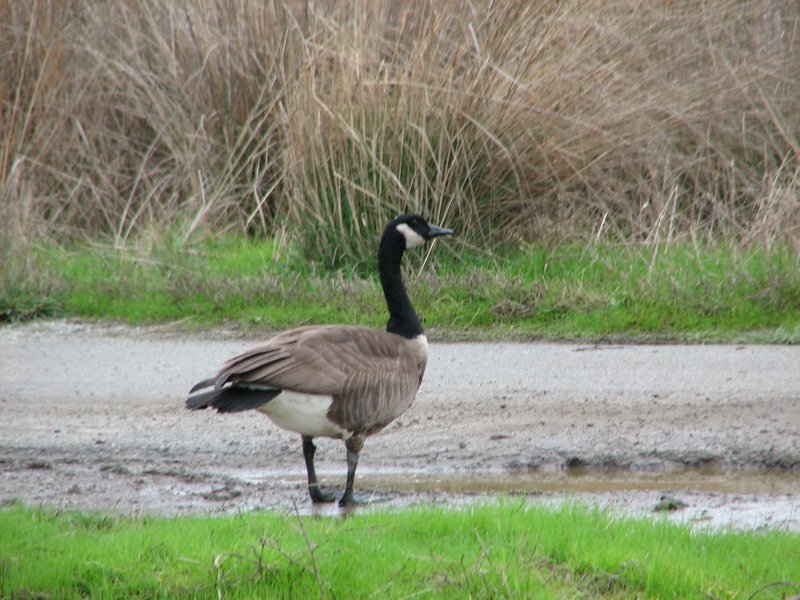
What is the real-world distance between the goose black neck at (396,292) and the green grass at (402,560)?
5.59ft

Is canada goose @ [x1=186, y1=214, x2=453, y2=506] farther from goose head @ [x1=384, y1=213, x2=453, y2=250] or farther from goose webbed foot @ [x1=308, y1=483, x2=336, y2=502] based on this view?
goose head @ [x1=384, y1=213, x2=453, y2=250]

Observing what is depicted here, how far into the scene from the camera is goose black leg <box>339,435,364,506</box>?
4.72 m

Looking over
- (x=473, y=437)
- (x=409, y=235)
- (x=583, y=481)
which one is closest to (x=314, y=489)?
(x=473, y=437)

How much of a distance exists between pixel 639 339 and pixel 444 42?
11.5 feet

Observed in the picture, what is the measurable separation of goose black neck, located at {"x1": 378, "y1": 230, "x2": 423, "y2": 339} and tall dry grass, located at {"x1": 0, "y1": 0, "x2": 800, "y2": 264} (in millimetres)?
2948

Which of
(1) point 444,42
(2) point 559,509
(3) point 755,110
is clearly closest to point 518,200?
(1) point 444,42

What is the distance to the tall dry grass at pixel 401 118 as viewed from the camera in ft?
29.8

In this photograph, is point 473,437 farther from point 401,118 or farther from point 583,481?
point 401,118

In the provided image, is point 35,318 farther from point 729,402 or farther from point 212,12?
point 729,402

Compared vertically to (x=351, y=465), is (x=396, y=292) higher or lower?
higher

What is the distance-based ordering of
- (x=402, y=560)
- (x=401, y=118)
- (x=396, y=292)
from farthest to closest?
(x=401, y=118)
(x=396, y=292)
(x=402, y=560)

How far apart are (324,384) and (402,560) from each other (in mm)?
1329

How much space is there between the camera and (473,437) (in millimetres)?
5777

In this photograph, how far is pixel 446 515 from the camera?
4.00m
